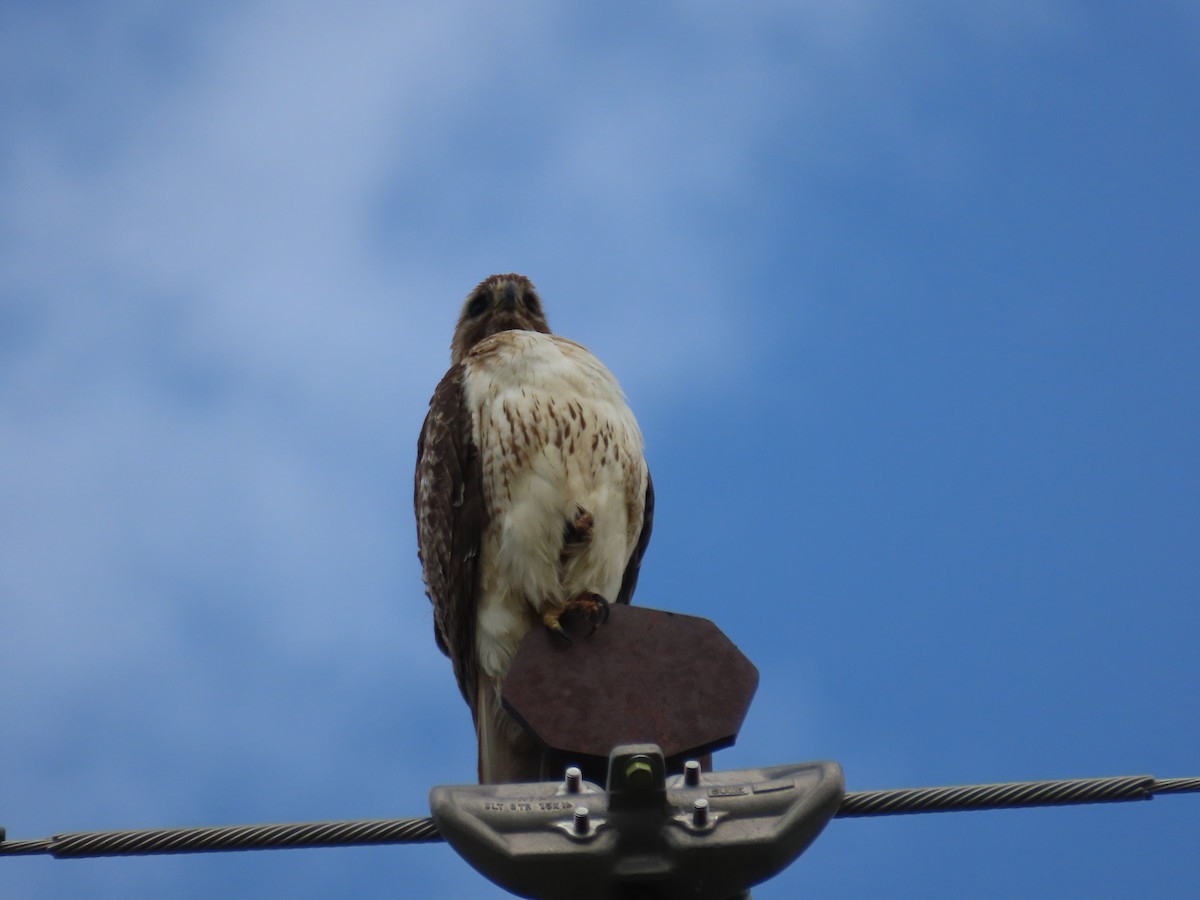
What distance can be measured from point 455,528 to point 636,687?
1944 millimetres

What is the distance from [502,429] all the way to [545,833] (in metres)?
2.91

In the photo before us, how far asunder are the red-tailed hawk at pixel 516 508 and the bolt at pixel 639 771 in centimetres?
238

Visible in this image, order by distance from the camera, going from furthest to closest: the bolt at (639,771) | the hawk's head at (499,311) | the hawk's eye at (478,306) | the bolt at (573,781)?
1. the hawk's eye at (478,306)
2. the hawk's head at (499,311)
3. the bolt at (573,781)
4. the bolt at (639,771)

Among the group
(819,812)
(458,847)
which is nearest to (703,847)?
(819,812)

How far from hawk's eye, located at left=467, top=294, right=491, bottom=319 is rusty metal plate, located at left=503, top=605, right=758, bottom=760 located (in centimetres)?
375

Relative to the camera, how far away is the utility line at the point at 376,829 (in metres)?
3.11

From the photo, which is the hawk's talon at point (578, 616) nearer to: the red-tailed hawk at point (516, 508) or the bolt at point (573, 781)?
the red-tailed hawk at point (516, 508)

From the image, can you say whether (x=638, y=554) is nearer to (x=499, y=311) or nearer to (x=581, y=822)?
(x=499, y=311)

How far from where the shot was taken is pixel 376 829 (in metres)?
3.15

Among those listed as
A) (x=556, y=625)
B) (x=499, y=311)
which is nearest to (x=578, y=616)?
(x=556, y=625)

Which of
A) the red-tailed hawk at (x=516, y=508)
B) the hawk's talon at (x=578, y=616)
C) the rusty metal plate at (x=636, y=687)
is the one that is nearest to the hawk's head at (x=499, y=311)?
the red-tailed hawk at (x=516, y=508)

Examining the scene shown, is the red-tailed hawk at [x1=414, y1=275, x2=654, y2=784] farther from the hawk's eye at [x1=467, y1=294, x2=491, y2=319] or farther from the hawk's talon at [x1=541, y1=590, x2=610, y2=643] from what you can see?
the hawk's eye at [x1=467, y1=294, x2=491, y2=319]

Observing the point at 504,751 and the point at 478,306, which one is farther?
the point at 478,306

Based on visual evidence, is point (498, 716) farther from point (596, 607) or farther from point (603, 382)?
point (603, 382)
